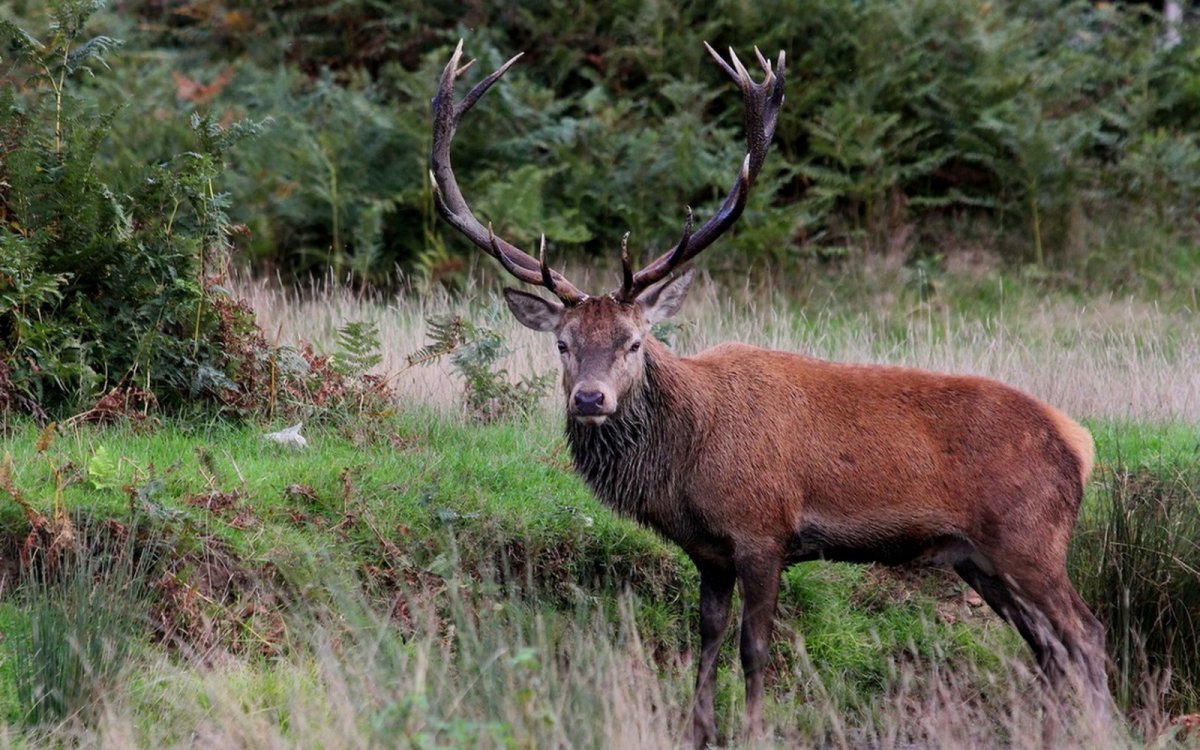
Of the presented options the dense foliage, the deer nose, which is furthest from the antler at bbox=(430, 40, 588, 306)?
the dense foliage

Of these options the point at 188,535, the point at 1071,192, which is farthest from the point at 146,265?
the point at 1071,192

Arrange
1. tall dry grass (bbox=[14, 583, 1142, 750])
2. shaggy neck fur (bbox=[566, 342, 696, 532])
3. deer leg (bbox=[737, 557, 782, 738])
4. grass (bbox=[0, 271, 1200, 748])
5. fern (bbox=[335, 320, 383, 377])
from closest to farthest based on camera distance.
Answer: tall dry grass (bbox=[14, 583, 1142, 750]), grass (bbox=[0, 271, 1200, 748]), deer leg (bbox=[737, 557, 782, 738]), shaggy neck fur (bbox=[566, 342, 696, 532]), fern (bbox=[335, 320, 383, 377])

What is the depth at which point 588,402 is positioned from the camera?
595 cm

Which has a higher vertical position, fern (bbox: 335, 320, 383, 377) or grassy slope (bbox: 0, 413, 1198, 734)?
fern (bbox: 335, 320, 383, 377)

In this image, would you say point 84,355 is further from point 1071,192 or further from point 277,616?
point 1071,192

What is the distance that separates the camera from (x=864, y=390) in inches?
253

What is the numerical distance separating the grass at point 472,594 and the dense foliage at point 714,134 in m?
4.65

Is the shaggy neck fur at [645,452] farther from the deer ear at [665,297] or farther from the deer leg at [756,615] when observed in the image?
the deer leg at [756,615]

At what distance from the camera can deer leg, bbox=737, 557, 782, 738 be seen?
605cm

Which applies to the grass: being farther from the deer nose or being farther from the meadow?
the deer nose

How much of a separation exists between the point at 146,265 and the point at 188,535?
1.89 metres

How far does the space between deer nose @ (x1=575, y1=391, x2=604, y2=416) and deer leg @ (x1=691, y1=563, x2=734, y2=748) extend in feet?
2.89

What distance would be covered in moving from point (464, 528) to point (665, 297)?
1.44 metres

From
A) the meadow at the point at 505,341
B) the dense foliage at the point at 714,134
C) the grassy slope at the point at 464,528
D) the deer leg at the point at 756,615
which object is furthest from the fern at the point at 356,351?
the dense foliage at the point at 714,134
